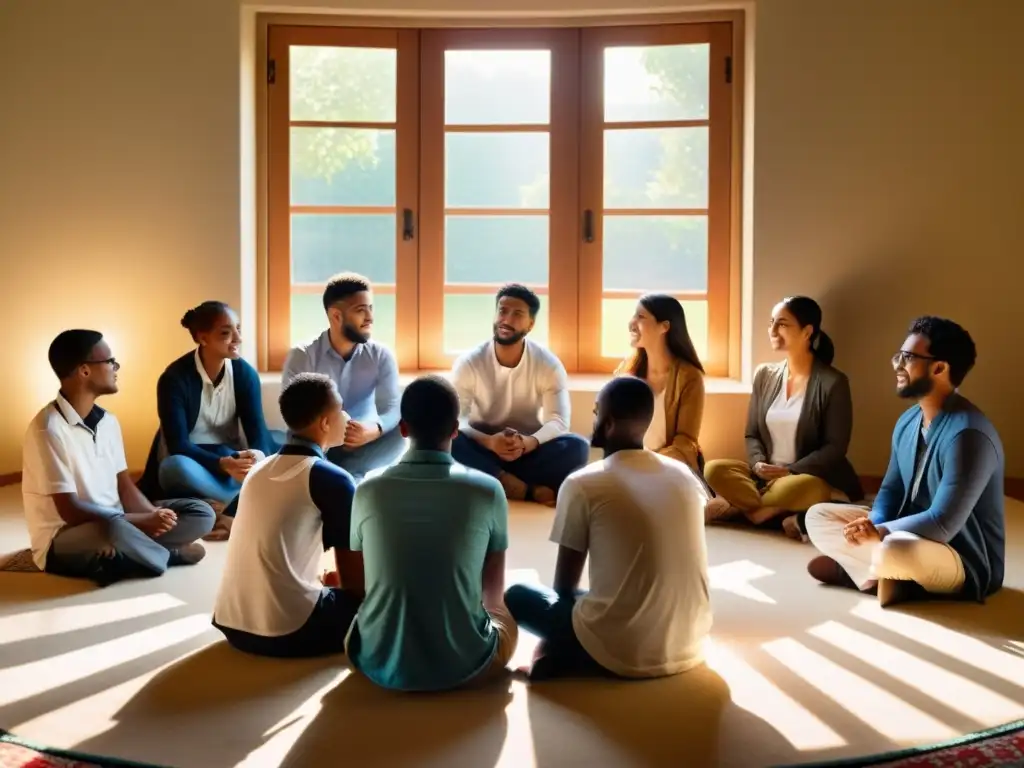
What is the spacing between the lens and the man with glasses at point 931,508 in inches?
126

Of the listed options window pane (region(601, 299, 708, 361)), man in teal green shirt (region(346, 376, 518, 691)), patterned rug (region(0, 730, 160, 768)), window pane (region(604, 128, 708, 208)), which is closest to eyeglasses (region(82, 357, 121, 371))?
man in teal green shirt (region(346, 376, 518, 691))

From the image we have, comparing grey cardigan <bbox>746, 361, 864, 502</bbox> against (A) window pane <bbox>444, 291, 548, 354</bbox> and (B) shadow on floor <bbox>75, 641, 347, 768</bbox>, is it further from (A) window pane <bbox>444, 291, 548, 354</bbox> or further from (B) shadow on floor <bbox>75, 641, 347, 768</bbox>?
(B) shadow on floor <bbox>75, 641, 347, 768</bbox>

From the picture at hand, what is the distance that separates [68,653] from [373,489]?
1028mm

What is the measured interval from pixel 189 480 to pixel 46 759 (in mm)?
1988

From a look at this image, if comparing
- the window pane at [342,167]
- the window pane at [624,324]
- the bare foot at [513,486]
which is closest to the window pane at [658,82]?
the window pane at [624,324]

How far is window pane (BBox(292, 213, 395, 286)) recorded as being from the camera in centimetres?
556

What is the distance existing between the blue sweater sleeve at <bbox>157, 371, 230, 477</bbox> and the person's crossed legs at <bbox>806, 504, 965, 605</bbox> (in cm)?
230

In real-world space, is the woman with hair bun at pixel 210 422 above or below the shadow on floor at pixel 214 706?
above

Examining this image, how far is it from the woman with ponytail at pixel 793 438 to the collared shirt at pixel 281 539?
7.24 ft

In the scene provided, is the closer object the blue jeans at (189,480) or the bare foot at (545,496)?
the blue jeans at (189,480)

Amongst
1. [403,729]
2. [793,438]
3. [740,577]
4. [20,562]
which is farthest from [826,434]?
[20,562]

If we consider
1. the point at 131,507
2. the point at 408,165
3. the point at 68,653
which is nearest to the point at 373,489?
the point at 68,653

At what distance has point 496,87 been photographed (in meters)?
5.51

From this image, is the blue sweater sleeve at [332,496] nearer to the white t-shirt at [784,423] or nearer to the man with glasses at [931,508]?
the man with glasses at [931,508]
